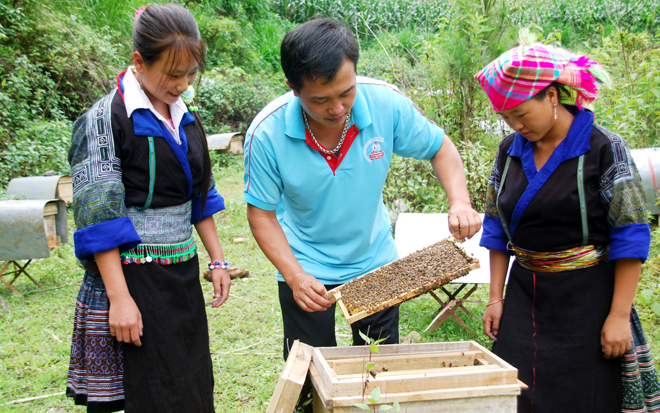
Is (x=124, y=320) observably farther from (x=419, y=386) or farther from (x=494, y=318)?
(x=494, y=318)

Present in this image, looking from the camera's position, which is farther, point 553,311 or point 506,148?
point 506,148

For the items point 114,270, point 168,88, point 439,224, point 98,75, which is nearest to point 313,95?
point 168,88

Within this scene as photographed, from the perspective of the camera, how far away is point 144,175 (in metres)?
2.19

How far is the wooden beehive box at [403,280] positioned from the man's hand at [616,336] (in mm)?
619

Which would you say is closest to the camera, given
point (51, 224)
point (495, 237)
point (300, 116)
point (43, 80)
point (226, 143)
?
point (300, 116)

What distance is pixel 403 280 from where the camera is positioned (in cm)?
234

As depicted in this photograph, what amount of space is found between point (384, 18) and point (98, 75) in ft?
41.9

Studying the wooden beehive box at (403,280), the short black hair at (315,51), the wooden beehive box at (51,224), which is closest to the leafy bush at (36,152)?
the wooden beehive box at (51,224)

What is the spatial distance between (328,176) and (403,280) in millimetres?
617

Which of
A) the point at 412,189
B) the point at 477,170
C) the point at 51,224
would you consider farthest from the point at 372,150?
the point at 51,224

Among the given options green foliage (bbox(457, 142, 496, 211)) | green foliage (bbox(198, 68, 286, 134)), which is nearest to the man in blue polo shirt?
green foliage (bbox(457, 142, 496, 211))

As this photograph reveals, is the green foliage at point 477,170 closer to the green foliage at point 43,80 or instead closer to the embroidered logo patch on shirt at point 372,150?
the embroidered logo patch on shirt at point 372,150

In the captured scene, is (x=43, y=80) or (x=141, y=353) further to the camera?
(x=43, y=80)

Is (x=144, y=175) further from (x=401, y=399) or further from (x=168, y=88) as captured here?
(x=401, y=399)
